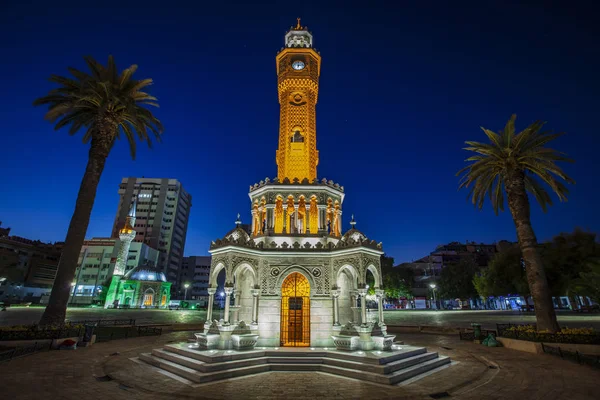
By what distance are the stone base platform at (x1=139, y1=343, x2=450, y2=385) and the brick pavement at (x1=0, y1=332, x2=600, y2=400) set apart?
1.60 feet

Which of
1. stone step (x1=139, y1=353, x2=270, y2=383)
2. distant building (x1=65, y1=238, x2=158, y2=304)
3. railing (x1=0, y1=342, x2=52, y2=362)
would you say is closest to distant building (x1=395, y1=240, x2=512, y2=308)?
stone step (x1=139, y1=353, x2=270, y2=383)

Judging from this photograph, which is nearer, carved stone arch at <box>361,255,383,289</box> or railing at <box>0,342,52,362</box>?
railing at <box>0,342,52,362</box>

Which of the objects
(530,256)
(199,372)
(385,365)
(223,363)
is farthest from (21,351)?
(530,256)

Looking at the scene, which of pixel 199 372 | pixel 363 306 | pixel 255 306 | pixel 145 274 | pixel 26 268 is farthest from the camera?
pixel 26 268

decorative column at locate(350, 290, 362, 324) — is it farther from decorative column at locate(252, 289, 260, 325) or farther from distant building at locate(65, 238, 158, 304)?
distant building at locate(65, 238, 158, 304)

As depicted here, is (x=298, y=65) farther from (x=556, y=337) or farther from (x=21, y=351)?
(x=556, y=337)

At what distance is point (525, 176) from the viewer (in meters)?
21.0

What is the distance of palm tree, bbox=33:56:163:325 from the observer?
59.7 ft

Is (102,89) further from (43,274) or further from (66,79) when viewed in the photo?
(43,274)

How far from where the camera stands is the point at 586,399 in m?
8.12

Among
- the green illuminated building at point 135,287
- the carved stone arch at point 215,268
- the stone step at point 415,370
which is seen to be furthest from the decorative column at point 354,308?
the green illuminated building at point 135,287

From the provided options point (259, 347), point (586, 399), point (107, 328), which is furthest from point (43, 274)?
point (586, 399)

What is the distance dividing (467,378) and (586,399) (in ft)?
10.9

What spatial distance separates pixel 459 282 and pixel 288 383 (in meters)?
57.3
